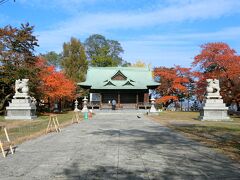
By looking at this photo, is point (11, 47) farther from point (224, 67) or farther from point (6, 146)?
point (224, 67)

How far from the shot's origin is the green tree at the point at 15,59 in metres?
35.1

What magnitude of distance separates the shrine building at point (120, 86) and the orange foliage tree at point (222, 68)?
779cm

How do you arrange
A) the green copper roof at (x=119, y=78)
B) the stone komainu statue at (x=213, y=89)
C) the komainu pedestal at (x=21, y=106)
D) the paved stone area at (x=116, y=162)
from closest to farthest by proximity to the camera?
the paved stone area at (x=116, y=162), the stone komainu statue at (x=213, y=89), the komainu pedestal at (x=21, y=106), the green copper roof at (x=119, y=78)

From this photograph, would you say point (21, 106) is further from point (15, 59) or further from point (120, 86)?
point (120, 86)

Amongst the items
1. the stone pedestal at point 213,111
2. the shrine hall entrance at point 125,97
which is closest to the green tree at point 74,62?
the shrine hall entrance at point 125,97

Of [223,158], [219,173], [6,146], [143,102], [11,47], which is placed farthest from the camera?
[143,102]

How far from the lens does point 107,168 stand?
803 centimetres

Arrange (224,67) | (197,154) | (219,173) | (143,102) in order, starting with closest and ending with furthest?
(219,173) → (197,154) → (224,67) → (143,102)

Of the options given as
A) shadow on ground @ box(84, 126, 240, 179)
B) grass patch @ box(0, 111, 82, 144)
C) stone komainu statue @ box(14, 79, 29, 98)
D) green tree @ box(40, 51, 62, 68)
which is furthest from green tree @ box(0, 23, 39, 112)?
green tree @ box(40, 51, 62, 68)

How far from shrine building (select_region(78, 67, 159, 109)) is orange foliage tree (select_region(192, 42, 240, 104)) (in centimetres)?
779

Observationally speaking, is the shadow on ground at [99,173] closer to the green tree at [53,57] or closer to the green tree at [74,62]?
the green tree at [74,62]

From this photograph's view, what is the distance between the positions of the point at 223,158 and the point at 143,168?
2.83 m

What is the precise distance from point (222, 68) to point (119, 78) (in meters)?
16.8

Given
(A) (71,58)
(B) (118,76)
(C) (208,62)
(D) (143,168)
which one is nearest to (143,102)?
(B) (118,76)
